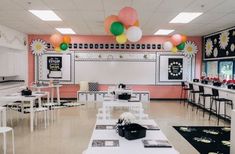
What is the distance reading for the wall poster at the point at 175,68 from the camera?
33.1ft

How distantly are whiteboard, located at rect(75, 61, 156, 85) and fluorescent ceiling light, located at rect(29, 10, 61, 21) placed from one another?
3568 millimetres

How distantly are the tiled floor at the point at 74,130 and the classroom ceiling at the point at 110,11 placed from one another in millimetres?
2878

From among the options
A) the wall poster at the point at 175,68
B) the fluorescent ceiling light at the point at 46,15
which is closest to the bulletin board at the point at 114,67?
the wall poster at the point at 175,68

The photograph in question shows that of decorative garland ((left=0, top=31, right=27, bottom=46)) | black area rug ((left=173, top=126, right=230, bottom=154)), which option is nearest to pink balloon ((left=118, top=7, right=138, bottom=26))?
black area rug ((left=173, top=126, right=230, bottom=154))

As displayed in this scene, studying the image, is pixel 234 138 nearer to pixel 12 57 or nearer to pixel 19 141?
pixel 19 141

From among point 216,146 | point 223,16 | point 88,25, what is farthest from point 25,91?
point 223,16

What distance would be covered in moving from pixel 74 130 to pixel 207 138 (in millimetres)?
2979

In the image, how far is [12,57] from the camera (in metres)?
8.90

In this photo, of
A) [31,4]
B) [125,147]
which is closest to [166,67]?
[31,4]

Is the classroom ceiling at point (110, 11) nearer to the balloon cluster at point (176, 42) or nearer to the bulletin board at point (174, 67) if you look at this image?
the balloon cluster at point (176, 42)

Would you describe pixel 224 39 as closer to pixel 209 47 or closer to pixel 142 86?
pixel 209 47

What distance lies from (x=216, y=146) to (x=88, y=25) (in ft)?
17.4

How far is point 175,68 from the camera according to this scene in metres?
10.1

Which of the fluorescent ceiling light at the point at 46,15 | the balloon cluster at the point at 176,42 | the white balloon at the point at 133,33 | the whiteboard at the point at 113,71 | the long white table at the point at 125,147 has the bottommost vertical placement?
the long white table at the point at 125,147
